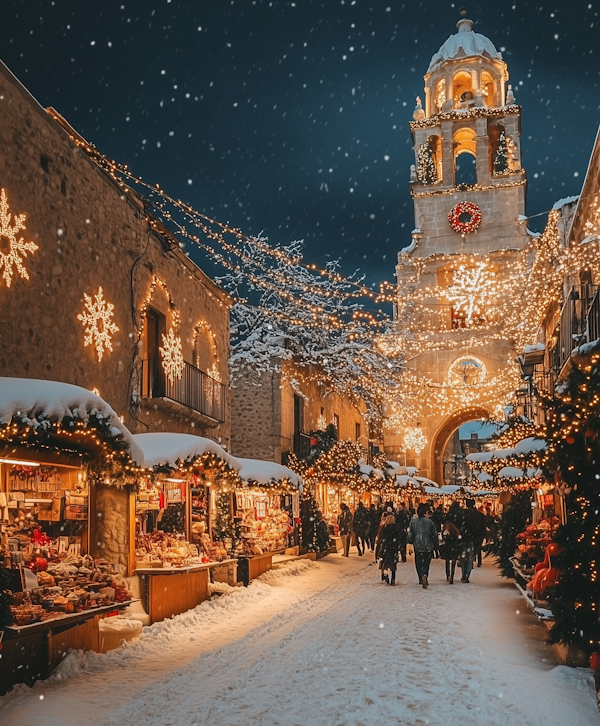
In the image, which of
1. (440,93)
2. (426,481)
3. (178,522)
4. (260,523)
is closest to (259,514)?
(260,523)

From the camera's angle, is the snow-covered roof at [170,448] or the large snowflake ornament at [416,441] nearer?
the snow-covered roof at [170,448]

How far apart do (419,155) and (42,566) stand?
38.0 m

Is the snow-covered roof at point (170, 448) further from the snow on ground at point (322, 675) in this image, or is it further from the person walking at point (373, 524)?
the person walking at point (373, 524)

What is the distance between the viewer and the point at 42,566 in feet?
27.9

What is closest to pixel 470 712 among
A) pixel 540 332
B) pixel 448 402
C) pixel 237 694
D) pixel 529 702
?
pixel 529 702

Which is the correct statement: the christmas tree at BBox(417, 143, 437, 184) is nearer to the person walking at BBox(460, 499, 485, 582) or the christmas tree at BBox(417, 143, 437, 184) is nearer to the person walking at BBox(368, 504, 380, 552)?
the person walking at BBox(368, 504, 380, 552)

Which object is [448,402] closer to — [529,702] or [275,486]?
[275,486]

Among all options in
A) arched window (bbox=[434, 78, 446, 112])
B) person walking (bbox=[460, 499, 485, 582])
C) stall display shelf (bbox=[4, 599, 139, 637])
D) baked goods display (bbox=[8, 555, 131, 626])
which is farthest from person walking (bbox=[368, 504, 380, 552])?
arched window (bbox=[434, 78, 446, 112])

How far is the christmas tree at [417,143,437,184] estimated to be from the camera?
140 ft

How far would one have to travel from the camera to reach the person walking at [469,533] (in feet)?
54.9

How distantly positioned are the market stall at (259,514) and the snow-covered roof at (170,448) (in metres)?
2.78

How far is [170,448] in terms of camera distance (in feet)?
35.7

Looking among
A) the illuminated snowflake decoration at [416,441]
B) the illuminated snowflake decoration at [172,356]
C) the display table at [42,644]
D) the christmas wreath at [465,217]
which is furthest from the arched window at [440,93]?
the display table at [42,644]

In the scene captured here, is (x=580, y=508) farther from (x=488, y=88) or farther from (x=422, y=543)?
(x=488, y=88)
